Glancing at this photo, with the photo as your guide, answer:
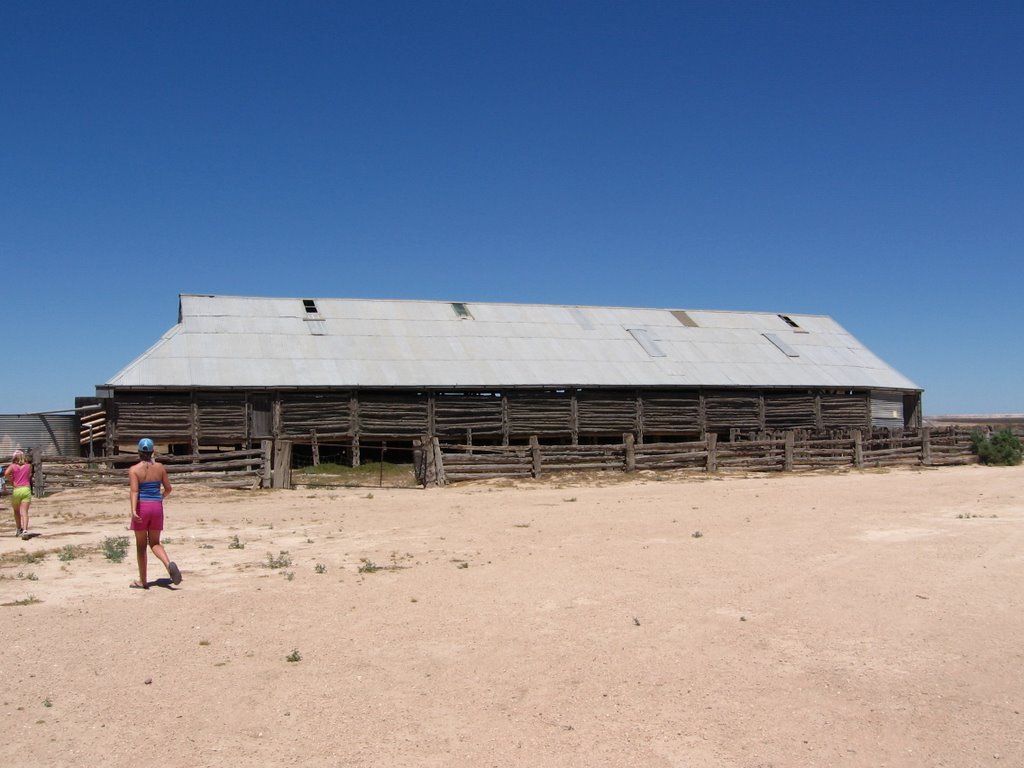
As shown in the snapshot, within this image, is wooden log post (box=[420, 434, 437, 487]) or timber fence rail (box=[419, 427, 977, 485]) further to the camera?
timber fence rail (box=[419, 427, 977, 485])

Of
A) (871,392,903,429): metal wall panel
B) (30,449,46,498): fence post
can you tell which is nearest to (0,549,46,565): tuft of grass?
(30,449,46,498): fence post

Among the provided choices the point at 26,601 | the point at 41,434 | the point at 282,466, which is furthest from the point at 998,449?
the point at 41,434

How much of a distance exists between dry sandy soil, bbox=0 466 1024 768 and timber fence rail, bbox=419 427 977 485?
9.85 meters

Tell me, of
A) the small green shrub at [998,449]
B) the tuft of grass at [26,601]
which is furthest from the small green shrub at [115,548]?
the small green shrub at [998,449]

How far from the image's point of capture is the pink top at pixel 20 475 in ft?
48.2

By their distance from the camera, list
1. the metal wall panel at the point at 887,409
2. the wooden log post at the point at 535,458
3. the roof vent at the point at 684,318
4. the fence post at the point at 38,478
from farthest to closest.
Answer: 1. the roof vent at the point at 684,318
2. the metal wall panel at the point at 887,409
3. the wooden log post at the point at 535,458
4. the fence post at the point at 38,478

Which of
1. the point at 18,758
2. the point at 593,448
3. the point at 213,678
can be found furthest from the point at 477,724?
the point at 593,448

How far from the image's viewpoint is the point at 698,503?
18.8 m

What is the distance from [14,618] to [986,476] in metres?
25.2

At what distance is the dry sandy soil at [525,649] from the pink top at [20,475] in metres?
0.89

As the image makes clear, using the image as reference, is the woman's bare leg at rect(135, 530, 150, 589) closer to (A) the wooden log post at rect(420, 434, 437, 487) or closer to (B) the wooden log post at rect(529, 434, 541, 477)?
(A) the wooden log post at rect(420, 434, 437, 487)

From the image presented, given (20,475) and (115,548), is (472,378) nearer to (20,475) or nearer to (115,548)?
(20,475)

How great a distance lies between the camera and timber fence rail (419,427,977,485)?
24.7 metres

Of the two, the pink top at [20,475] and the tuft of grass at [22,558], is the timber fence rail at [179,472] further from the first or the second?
the tuft of grass at [22,558]
